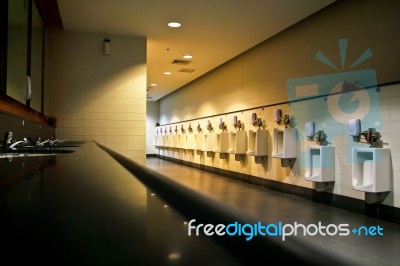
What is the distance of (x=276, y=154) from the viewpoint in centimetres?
596

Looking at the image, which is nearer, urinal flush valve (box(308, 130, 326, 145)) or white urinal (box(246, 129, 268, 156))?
urinal flush valve (box(308, 130, 326, 145))

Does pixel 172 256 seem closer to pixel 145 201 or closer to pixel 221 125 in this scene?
pixel 145 201

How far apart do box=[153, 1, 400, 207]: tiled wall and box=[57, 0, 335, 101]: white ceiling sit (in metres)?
0.35

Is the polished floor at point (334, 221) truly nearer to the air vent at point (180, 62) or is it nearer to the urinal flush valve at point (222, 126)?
the urinal flush valve at point (222, 126)

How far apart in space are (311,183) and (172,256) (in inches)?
218

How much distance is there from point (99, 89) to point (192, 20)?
2.27 meters

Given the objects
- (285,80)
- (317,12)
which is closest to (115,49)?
(285,80)

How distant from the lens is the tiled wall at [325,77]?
4094mm

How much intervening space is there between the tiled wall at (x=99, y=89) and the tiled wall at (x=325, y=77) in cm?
267

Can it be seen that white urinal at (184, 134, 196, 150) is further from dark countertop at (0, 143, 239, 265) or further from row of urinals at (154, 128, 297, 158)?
dark countertop at (0, 143, 239, 265)

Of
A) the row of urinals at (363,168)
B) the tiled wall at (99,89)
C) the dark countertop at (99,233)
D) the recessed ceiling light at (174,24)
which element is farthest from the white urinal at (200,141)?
the dark countertop at (99,233)

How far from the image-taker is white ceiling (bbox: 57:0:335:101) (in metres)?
4.94

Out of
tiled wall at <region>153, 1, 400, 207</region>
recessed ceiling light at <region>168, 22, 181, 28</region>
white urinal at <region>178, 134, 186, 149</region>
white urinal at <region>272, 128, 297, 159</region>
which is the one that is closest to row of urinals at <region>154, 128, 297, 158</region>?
white urinal at <region>272, 128, 297, 159</region>

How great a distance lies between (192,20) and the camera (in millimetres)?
5586
